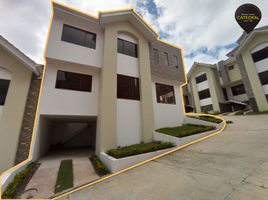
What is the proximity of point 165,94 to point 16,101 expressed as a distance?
11001mm

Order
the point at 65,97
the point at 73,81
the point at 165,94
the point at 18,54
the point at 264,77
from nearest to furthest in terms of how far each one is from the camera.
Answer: the point at 18,54, the point at 65,97, the point at 73,81, the point at 165,94, the point at 264,77

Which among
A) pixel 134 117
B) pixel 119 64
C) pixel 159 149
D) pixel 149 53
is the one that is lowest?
pixel 159 149

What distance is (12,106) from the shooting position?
7.56m

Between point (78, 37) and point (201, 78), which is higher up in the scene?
point (201, 78)

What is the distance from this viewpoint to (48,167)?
649 cm

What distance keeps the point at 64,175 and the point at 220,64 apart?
29034mm

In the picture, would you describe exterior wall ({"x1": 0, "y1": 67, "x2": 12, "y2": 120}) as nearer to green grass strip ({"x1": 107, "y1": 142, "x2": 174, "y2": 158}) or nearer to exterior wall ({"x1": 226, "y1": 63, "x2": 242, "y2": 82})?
green grass strip ({"x1": 107, "y1": 142, "x2": 174, "y2": 158})

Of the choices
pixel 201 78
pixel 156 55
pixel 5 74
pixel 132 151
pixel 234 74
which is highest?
pixel 201 78

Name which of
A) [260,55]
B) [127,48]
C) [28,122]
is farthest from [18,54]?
[260,55]

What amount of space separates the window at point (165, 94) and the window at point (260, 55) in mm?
13668

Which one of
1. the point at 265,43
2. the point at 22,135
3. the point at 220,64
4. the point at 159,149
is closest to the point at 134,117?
the point at 159,149

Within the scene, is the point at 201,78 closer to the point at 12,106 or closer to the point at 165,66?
the point at 165,66

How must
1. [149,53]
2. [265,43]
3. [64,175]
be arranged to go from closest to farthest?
[64,175]
[149,53]
[265,43]

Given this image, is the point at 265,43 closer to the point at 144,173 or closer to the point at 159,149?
the point at 159,149
